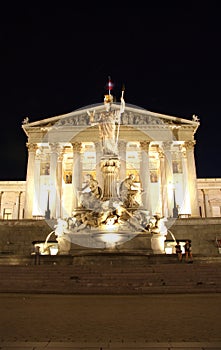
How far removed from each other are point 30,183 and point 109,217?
95.2 ft

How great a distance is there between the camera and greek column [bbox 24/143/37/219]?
4659 centimetres

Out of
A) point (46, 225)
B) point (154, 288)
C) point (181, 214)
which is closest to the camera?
point (154, 288)

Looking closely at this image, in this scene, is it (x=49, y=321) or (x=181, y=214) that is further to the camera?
(x=181, y=214)

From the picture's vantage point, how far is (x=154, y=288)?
13680 mm

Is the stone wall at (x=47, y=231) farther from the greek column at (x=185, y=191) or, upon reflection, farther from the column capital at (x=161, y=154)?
the column capital at (x=161, y=154)

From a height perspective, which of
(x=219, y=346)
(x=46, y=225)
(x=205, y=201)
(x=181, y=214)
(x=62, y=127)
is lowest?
(x=219, y=346)

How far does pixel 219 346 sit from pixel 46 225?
99.6 feet

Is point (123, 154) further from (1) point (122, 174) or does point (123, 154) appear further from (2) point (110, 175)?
(2) point (110, 175)

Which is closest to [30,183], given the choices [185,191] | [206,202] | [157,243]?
[185,191]

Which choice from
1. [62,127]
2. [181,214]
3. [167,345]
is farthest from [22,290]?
[62,127]

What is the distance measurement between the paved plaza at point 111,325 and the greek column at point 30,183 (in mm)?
36959

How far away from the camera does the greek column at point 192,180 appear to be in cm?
4644

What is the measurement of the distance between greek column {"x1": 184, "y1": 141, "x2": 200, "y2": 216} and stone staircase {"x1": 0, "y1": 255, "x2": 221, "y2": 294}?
101 feet

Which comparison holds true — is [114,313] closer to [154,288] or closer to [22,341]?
[22,341]
